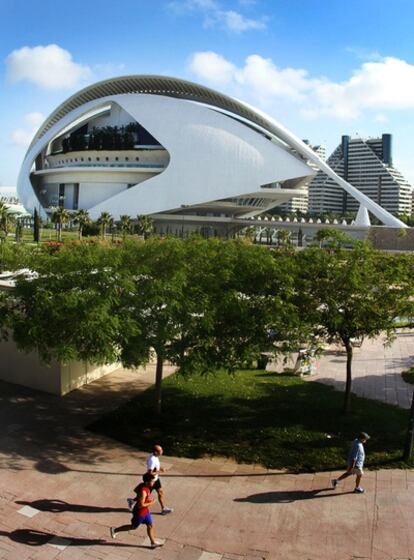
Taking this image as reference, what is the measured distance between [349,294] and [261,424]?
3.73m

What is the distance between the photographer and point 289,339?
11.6 meters

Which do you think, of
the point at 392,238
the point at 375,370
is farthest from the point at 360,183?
the point at 375,370

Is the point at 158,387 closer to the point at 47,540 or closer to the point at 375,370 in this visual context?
the point at 47,540

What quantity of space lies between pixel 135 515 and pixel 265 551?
1.92 metres

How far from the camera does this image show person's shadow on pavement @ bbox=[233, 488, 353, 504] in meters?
8.89

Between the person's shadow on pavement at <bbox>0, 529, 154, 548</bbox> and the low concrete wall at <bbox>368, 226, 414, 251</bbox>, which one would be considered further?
the low concrete wall at <bbox>368, 226, 414, 251</bbox>

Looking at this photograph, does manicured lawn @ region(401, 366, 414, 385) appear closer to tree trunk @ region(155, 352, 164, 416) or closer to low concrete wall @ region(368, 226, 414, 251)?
tree trunk @ region(155, 352, 164, 416)

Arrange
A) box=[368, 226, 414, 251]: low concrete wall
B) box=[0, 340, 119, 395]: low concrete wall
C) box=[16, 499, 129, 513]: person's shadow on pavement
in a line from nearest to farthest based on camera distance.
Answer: box=[16, 499, 129, 513]: person's shadow on pavement, box=[0, 340, 119, 395]: low concrete wall, box=[368, 226, 414, 251]: low concrete wall

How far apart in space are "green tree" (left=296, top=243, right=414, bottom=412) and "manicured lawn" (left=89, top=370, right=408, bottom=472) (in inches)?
85.8

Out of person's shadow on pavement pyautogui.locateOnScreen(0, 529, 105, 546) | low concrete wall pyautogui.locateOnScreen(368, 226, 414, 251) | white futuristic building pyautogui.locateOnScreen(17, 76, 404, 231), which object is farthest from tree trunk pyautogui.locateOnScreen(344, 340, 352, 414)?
white futuristic building pyautogui.locateOnScreen(17, 76, 404, 231)

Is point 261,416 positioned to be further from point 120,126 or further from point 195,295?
point 120,126

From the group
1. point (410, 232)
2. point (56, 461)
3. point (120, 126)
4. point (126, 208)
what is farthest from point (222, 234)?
point (56, 461)

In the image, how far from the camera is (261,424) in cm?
1245

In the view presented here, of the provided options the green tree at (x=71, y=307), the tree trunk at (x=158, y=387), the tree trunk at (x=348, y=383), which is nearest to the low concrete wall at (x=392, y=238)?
the tree trunk at (x=348, y=383)
